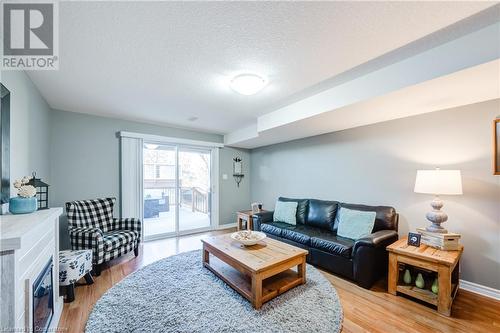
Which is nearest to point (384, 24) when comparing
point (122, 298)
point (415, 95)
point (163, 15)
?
point (415, 95)

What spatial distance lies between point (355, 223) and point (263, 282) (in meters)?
1.53

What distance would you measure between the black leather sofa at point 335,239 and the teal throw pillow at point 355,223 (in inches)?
4.1

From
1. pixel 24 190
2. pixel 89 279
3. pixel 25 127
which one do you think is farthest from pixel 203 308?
pixel 25 127

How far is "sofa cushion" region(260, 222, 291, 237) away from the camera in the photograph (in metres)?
3.51

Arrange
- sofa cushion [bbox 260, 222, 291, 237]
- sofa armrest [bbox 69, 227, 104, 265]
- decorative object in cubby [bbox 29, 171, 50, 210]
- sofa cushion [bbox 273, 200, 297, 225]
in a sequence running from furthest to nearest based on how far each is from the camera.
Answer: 1. sofa cushion [bbox 273, 200, 297, 225]
2. sofa cushion [bbox 260, 222, 291, 237]
3. sofa armrest [bbox 69, 227, 104, 265]
4. decorative object in cubby [bbox 29, 171, 50, 210]

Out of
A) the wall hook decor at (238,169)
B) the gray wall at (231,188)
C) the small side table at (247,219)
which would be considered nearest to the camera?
the small side table at (247,219)

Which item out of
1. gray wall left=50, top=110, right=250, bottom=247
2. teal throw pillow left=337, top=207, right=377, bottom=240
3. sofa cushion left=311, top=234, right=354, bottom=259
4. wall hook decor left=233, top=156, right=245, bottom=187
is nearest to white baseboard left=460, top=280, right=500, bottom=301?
teal throw pillow left=337, top=207, right=377, bottom=240

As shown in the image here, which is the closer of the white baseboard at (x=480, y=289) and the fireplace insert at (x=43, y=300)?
the fireplace insert at (x=43, y=300)

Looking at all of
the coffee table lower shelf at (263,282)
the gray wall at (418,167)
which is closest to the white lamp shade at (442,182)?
the gray wall at (418,167)

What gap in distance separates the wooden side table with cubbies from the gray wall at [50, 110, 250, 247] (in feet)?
14.3

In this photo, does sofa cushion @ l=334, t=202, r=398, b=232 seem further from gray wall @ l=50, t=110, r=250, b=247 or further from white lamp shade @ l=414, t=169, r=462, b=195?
gray wall @ l=50, t=110, r=250, b=247

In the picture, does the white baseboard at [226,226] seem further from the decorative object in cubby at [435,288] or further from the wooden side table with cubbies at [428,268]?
the decorative object in cubby at [435,288]

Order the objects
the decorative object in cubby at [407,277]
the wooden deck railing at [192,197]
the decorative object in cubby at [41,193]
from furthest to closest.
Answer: the wooden deck railing at [192,197] < the decorative object in cubby at [407,277] < the decorative object in cubby at [41,193]

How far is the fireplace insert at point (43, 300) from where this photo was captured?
1.38 m
